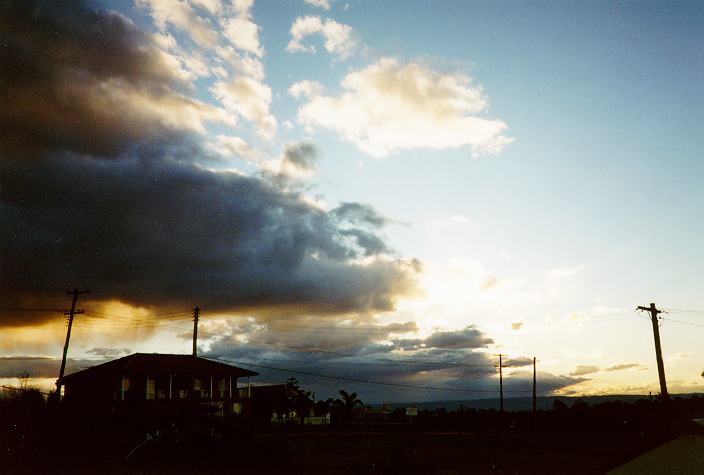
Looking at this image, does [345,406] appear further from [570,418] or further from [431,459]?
[431,459]

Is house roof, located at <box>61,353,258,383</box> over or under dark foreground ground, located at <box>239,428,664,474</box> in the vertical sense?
over

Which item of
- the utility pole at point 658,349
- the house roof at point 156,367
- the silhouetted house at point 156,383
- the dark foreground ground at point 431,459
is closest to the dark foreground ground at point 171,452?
the dark foreground ground at point 431,459

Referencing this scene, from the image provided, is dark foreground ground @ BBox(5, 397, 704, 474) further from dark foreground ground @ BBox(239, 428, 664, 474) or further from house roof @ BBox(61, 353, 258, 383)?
house roof @ BBox(61, 353, 258, 383)

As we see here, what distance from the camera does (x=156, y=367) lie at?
178ft

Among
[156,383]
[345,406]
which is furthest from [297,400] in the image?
[156,383]

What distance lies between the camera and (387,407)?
10738 centimetres

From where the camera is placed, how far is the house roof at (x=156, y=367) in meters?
53.0

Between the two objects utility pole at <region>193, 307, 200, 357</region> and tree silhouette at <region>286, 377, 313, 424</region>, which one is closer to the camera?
utility pole at <region>193, 307, 200, 357</region>

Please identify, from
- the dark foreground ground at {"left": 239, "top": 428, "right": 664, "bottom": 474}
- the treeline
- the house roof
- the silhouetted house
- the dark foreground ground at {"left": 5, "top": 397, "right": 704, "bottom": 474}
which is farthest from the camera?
the treeline

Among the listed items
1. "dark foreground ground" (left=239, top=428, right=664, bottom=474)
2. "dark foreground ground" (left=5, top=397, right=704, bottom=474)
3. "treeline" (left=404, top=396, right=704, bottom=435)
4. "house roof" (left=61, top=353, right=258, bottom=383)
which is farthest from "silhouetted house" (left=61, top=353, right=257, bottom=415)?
"treeline" (left=404, top=396, right=704, bottom=435)

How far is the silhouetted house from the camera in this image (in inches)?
2042

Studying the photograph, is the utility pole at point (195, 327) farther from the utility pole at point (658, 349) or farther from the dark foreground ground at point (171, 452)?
the utility pole at point (658, 349)

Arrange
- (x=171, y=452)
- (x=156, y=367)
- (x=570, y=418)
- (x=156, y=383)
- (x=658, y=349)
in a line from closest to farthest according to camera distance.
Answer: (x=171, y=452), (x=658, y=349), (x=156, y=383), (x=156, y=367), (x=570, y=418)

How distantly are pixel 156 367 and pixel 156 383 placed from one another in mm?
1621
